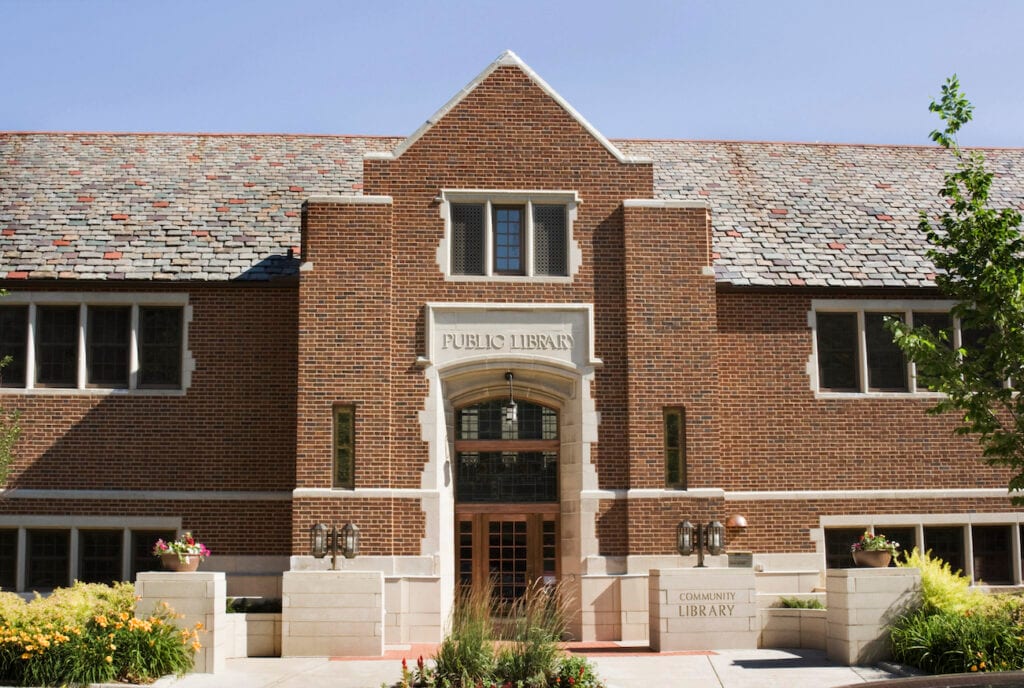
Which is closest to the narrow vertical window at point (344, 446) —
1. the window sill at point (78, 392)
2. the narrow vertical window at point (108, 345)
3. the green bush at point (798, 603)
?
the window sill at point (78, 392)

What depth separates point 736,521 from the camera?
18.8 m

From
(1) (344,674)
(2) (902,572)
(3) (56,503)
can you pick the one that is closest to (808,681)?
(2) (902,572)

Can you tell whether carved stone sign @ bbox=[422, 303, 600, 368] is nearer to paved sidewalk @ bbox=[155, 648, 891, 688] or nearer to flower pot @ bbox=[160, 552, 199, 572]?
paved sidewalk @ bbox=[155, 648, 891, 688]

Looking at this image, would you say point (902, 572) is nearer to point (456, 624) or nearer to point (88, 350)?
point (456, 624)

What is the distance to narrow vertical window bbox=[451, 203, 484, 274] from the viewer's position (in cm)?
1869

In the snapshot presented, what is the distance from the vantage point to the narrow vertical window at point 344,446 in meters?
17.8

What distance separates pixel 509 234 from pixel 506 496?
4364mm

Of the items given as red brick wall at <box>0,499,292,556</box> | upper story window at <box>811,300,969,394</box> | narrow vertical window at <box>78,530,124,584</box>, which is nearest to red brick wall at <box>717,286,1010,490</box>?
upper story window at <box>811,300,969,394</box>

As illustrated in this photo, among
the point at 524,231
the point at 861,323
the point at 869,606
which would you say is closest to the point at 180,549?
the point at 524,231

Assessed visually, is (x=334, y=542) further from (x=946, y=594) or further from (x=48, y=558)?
(x=946, y=594)

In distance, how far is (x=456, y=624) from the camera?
1306cm

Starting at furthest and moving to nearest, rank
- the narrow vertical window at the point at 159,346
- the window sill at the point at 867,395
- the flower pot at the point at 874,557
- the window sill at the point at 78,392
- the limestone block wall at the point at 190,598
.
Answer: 1. the window sill at the point at 867,395
2. the narrow vertical window at the point at 159,346
3. the window sill at the point at 78,392
4. the flower pot at the point at 874,557
5. the limestone block wall at the point at 190,598

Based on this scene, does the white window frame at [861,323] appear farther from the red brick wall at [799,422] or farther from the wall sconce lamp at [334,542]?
the wall sconce lamp at [334,542]

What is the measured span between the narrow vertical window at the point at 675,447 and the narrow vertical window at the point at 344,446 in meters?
4.93
